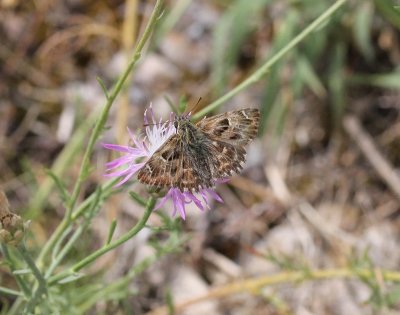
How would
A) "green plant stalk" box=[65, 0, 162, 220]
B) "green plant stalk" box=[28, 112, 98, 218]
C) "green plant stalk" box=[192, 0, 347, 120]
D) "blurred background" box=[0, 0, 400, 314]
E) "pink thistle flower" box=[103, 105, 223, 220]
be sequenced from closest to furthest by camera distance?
"green plant stalk" box=[65, 0, 162, 220] < "pink thistle flower" box=[103, 105, 223, 220] < "green plant stalk" box=[192, 0, 347, 120] < "green plant stalk" box=[28, 112, 98, 218] < "blurred background" box=[0, 0, 400, 314]

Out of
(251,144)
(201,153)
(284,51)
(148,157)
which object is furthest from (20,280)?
(251,144)

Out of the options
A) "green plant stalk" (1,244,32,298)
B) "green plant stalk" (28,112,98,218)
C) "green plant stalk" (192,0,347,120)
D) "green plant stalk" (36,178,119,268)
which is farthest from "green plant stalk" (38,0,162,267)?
"green plant stalk" (28,112,98,218)

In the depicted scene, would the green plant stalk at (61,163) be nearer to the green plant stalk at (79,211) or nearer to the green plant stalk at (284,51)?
the green plant stalk at (79,211)

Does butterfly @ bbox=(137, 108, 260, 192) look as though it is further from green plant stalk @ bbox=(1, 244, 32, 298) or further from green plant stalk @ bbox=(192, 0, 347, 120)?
green plant stalk @ bbox=(1, 244, 32, 298)

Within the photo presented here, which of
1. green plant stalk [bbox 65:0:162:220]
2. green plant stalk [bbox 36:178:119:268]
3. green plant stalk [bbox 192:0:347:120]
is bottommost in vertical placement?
green plant stalk [bbox 36:178:119:268]

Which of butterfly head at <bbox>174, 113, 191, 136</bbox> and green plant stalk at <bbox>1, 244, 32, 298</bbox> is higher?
butterfly head at <bbox>174, 113, 191, 136</bbox>

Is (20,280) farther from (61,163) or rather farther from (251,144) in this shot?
(251,144)
